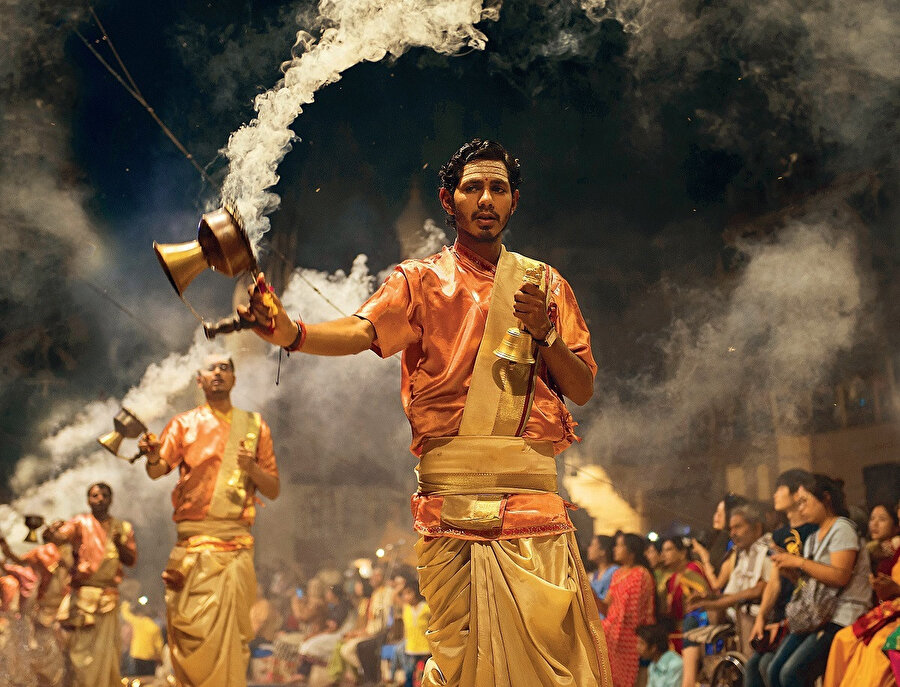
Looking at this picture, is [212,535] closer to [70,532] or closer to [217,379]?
[217,379]

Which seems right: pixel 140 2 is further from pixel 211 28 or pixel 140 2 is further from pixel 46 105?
pixel 46 105

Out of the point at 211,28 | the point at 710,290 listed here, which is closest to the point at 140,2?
the point at 211,28

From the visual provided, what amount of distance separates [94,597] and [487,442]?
5108 mm

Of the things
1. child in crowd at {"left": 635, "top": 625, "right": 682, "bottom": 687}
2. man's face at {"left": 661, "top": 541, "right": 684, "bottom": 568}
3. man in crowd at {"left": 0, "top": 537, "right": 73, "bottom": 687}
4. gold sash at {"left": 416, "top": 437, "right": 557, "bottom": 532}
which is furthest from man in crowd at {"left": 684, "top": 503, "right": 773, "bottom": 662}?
man in crowd at {"left": 0, "top": 537, "right": 73, "bottom": 687}

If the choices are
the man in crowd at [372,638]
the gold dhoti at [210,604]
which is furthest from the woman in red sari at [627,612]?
the gold dhoti at [210,604]

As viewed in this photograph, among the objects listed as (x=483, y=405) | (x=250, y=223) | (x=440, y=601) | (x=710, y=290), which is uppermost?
(x=250, y=223)

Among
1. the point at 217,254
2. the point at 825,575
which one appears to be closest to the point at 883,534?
the point at 825,575

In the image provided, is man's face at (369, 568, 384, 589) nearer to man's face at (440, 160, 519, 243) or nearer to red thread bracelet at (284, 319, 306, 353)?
man's face at (440, 160, 519, 243)

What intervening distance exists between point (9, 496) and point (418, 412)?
312 inches

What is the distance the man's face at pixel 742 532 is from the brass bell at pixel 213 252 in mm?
4990

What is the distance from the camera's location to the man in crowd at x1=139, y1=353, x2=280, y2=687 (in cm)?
497

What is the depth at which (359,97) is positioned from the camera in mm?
7938

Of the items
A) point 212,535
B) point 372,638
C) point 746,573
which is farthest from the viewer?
point 372,638

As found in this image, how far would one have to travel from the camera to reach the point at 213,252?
207 cm
